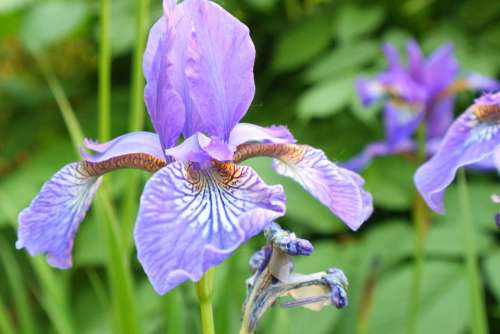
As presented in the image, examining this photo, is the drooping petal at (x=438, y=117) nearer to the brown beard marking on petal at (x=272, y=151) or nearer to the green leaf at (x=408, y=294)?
the green leaf at (x=408, y=294)

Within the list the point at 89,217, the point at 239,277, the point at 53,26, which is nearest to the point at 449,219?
the point at 239,277

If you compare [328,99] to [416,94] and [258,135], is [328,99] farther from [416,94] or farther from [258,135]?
[258,135]

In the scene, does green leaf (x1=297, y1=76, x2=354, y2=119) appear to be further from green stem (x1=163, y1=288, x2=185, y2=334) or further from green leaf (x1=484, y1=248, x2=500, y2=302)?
green stem (x1=163, y1=288, x2=185, y2=334)

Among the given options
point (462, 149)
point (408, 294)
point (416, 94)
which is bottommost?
point (408, 294)

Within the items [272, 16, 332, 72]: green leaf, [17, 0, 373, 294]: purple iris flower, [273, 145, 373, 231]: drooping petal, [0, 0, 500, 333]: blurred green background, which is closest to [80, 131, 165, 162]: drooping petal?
[17, 0, 373, 294]: purple iris flower

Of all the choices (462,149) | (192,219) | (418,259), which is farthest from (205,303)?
(418,259)

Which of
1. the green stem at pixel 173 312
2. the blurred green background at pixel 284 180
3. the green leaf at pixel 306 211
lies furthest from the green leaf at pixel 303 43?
the green stem at pixel 173 312
